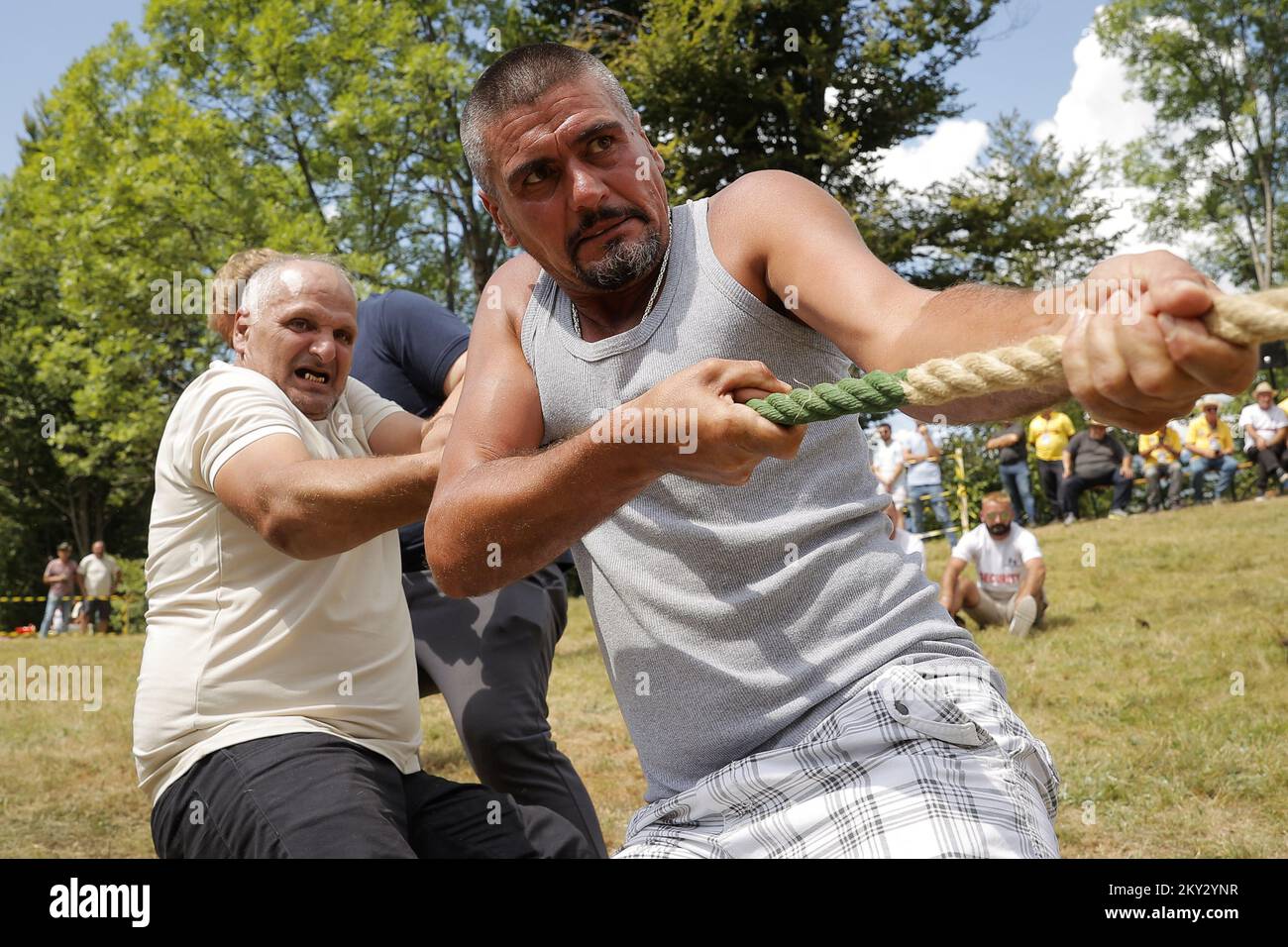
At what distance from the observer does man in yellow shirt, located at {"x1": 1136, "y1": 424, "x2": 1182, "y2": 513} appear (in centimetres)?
1611

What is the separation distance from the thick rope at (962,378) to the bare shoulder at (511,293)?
92 centimetres

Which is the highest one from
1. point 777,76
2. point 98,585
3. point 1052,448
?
point 777,76

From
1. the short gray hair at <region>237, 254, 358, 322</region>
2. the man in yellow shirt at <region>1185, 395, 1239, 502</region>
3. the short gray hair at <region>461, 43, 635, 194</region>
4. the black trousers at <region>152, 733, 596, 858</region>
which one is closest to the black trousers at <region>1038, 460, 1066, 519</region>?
the man in yellow shirt at <region>1185, 395, 1239, 502</region>

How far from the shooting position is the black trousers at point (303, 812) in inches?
92.7

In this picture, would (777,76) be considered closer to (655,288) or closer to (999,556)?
(999,556)

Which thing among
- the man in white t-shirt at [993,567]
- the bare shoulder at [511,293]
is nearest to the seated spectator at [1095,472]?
the man in white t-shirt at [993,567]

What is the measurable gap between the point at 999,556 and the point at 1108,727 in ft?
9.61

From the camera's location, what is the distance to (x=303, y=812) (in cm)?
237

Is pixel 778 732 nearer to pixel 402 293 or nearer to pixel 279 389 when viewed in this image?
pixel 279 389

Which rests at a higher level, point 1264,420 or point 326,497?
point 1264,420

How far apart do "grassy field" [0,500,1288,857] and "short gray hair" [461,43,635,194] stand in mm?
3743

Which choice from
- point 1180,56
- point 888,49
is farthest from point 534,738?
point 1180,56

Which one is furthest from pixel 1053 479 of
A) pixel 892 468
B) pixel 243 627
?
pixel 243 627

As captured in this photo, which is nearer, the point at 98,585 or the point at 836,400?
the point at 836,400
